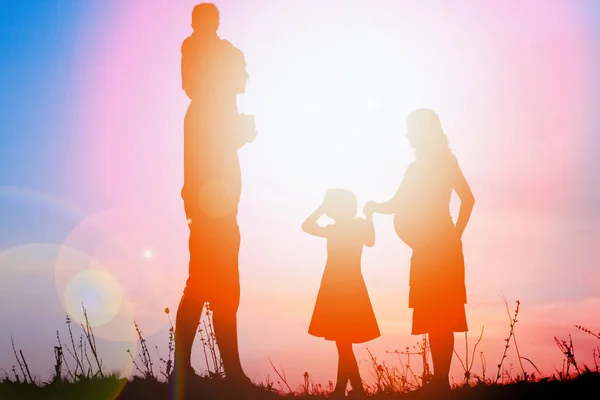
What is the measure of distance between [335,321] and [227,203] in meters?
A: 1.62

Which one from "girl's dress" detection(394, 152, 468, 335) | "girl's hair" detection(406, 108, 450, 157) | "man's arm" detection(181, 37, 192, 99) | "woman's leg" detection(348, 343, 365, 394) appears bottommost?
"woman's leg" detection(348, 343, 365, 394)

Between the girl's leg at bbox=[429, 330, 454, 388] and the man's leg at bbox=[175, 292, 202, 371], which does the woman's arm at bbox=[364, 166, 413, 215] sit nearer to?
the girl's leg at bbox=[429, 330, 454, 388]

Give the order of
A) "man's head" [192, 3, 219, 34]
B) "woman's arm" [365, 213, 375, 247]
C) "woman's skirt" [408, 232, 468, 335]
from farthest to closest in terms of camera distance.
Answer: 1. "man's head" [192, 3, 219, 34]
2. "woman's arm" [365, 213, 375, 247]
3. "woman's skirt" [408, 232, 468, 335]

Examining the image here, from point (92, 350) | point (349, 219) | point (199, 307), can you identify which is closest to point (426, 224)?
point (349, 219)

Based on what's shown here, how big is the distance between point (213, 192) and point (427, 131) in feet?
7.44

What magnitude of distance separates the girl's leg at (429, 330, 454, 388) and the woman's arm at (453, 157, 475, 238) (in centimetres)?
102

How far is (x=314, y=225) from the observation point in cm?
630

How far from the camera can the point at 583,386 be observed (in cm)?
619

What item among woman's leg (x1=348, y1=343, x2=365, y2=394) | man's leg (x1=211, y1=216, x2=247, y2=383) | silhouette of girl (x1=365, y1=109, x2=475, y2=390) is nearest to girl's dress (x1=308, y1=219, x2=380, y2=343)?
woman's leg (x1=348, y1=343, x2=365, y2=394)

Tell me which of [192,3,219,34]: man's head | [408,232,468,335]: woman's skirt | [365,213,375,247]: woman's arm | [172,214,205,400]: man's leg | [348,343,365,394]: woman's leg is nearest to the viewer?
[172,214,205,400]: man's leg

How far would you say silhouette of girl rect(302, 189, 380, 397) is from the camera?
20.1ft

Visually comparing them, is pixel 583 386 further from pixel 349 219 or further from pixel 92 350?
pixel 92 350

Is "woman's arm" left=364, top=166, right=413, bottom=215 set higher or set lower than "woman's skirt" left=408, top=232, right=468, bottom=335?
higher

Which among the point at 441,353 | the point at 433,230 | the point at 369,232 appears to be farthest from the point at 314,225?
the point at 441,353
